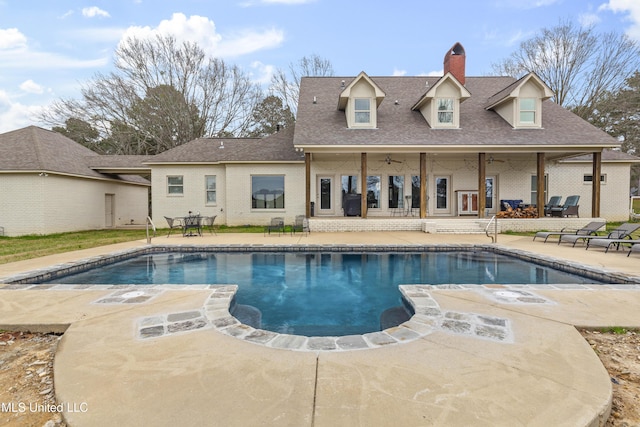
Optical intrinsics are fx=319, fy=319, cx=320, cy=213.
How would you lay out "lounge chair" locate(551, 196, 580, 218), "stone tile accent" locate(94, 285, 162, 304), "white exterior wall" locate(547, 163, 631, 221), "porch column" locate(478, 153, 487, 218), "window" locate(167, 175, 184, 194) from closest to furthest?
"stone tile accent" locate(94, 285, 162, 304), "porch column" locate(478, 153, 487, 218), "lounge chair" locate(551, 196, 580, 218), "window" locate(167, 175, 184, 194), "white exterior wall" locate(547, 163, 631, 221)

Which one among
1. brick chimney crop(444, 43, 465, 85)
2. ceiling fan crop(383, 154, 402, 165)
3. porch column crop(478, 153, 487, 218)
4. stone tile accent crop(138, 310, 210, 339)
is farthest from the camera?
brick chimney crop(444, 43, 465, 85)

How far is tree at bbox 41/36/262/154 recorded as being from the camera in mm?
23484

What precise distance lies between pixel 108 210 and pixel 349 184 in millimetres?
13689

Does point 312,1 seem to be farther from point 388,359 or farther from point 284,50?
point 388,359

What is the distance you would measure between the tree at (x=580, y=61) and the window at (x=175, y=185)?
86.9 feet

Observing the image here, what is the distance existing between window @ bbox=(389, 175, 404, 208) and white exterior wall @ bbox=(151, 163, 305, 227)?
14.9 ft

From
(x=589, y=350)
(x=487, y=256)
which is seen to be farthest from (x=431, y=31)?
(x=589, y=350)

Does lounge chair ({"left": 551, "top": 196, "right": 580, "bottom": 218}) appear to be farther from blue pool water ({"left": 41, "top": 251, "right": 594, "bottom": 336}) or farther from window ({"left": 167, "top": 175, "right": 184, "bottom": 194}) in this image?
window ({"left": 167, "top": 175, "right": 184, "bottom": 194})

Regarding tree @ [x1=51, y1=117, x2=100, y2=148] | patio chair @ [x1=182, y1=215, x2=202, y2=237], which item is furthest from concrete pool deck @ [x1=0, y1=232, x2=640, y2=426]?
tree @ [x1=51, y1=117, x2=100, y2=148]

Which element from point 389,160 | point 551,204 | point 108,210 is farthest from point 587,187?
point 108,210

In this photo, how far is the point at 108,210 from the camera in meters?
18.1

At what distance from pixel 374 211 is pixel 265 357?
14.2 metres

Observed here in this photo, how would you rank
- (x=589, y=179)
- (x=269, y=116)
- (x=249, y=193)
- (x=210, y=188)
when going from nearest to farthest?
1. (x=249, y=193)
2. (x=210, y=188)
3. (x=589, y=179)
4. (x=269, y=116)

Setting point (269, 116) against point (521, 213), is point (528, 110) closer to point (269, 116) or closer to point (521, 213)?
point (521, 213)
